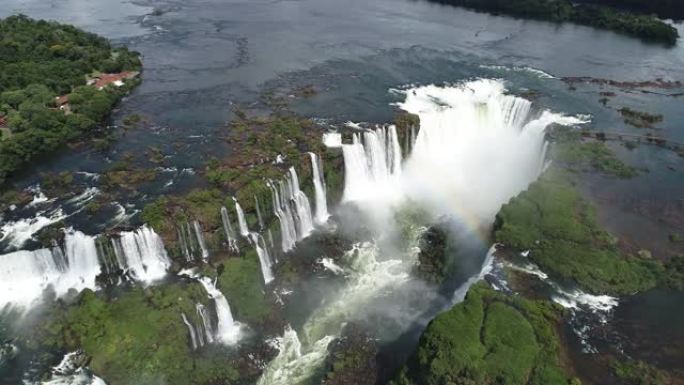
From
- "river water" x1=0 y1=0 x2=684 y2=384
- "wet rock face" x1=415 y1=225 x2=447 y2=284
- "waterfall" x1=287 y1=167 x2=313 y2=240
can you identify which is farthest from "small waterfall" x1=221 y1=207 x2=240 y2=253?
"wet rock face" x1=415 y1=225 x2=447 y2=284

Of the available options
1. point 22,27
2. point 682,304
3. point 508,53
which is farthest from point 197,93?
point 682,304

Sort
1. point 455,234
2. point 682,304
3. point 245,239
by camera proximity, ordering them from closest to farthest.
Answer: point 682,304, point 245,239, point 455,234

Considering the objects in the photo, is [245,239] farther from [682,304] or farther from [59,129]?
[682,304]

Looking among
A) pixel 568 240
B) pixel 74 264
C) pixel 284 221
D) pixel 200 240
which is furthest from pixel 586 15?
pixel 74 264

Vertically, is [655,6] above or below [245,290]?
above

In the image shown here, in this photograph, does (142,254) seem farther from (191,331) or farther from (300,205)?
(300,205)

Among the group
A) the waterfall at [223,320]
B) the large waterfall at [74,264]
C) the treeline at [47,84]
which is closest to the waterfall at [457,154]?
the waterfall at [223,320]
